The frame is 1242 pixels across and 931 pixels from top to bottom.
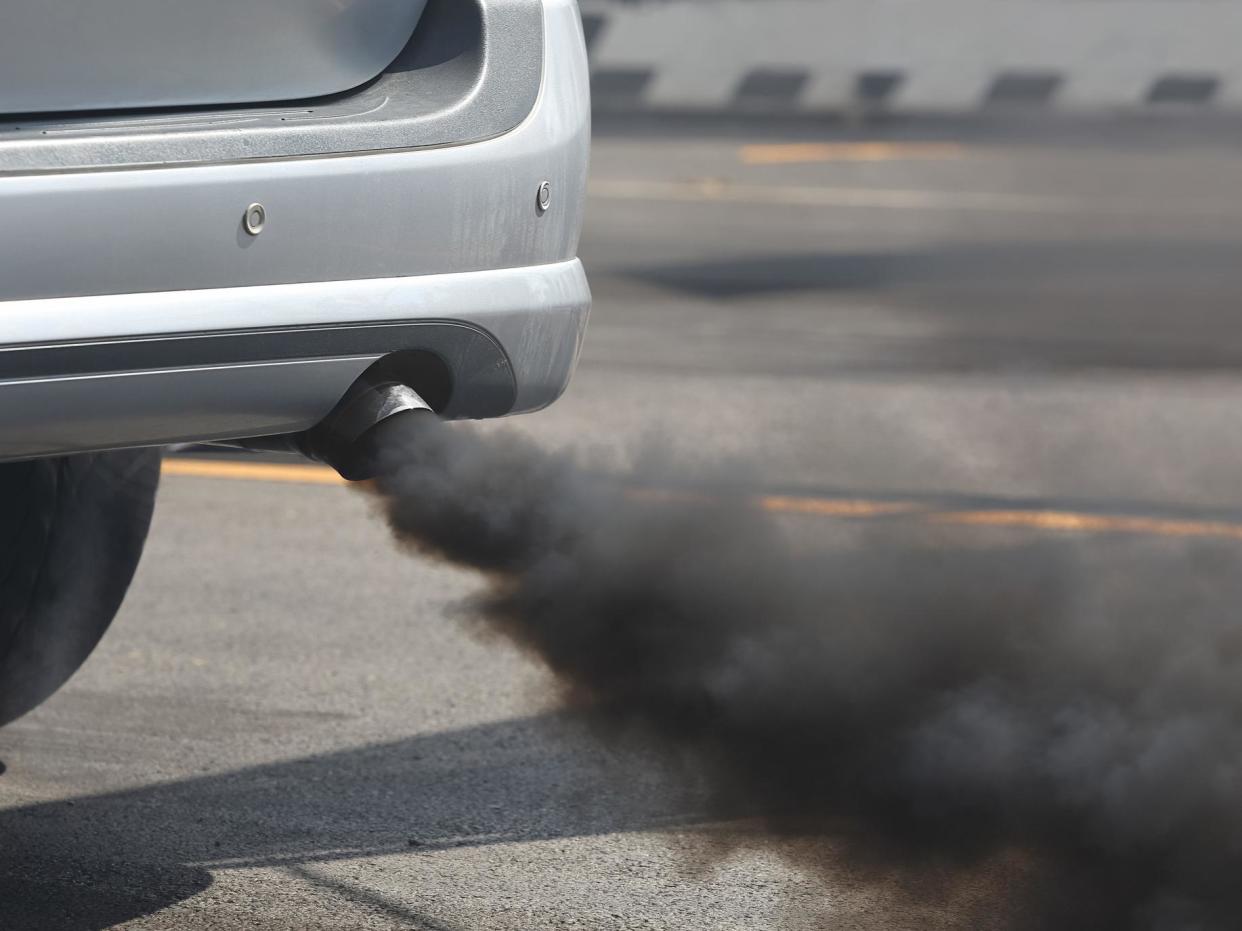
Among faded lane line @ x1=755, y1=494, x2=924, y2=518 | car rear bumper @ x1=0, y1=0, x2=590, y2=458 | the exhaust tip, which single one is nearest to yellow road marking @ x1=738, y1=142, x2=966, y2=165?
faded lane line @ x1=755, y1=494, x2=924, y2=518

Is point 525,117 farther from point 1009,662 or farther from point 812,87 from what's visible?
point 812,87

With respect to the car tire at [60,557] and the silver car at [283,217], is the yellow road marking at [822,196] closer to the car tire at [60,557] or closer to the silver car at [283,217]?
the car tire at [60,557]

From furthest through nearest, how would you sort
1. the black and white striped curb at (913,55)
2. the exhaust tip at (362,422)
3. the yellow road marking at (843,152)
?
1. the black and white striped curb at (913,55)
2. the yellow road marking at (843,152)
3. the exhaust tip at (362,422)

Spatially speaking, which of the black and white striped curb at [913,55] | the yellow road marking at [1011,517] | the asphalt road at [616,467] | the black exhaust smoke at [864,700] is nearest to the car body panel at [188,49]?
the black exhaust smoke at [864,700]

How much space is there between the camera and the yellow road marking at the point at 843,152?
16.4 meters

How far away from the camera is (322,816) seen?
3.95m

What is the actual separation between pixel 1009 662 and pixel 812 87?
14.8 m

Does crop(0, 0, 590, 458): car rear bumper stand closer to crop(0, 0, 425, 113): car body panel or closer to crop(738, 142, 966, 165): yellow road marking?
crop(0, 0, 425, 113): car body panel

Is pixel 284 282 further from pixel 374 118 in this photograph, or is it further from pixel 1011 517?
pixel 1011 517

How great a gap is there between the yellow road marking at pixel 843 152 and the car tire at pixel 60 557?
12.4m

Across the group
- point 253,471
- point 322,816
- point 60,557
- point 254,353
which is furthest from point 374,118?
point 253,471

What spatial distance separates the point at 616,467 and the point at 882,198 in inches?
425

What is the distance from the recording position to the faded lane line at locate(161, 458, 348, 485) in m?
6.71

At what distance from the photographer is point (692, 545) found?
3717 mm
